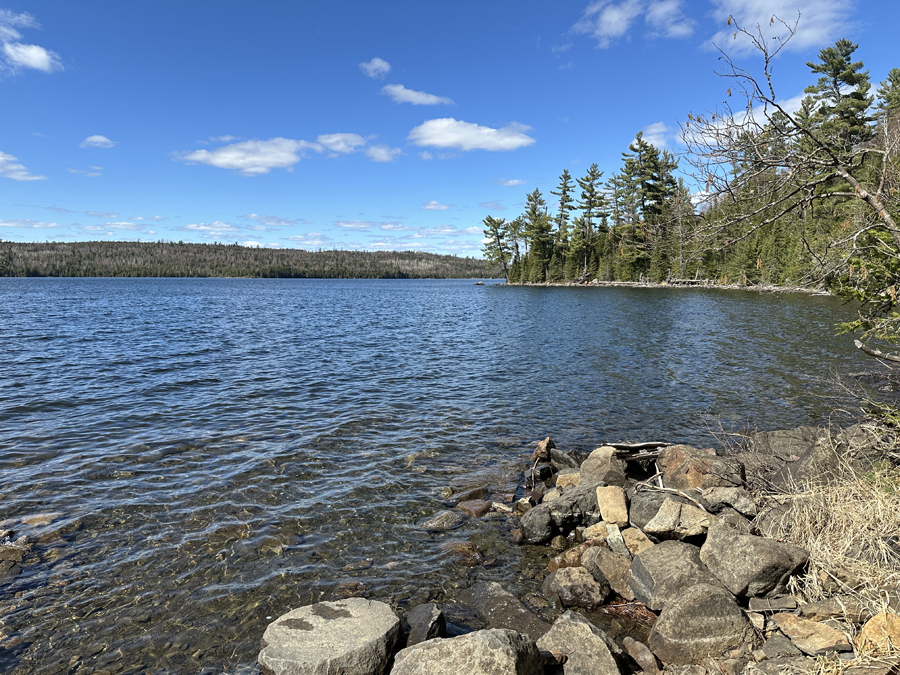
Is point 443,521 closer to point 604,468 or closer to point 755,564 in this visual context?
point 604,468

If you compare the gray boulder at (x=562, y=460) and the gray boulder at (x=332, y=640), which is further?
the gray boulder at (x=562, y=460)

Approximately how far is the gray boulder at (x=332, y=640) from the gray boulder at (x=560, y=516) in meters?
3.25

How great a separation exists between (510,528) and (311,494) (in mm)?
4067

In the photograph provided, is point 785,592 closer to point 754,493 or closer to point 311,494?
point 754,493

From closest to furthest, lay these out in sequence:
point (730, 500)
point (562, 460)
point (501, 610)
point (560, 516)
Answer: point (501, 610)
point (730, 500)
point (560, 516)
point (562, 460)

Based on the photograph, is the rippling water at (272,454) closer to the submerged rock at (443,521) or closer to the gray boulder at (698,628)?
the submerged rock at (443,521)

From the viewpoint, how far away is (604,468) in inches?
376

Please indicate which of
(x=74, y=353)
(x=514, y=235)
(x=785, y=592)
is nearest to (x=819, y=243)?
(x=785, y=592)

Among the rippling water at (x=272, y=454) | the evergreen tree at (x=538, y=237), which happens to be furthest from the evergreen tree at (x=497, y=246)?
the rippling water at (x=272, y=454)

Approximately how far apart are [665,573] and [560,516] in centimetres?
237

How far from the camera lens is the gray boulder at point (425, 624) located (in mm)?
5586

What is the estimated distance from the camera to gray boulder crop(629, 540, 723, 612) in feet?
20.0

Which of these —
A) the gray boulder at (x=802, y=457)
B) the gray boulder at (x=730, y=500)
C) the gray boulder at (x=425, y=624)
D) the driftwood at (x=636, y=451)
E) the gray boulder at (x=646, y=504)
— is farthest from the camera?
the driftwood at (x=636, y=451)

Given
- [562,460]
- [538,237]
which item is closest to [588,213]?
[538,237]
